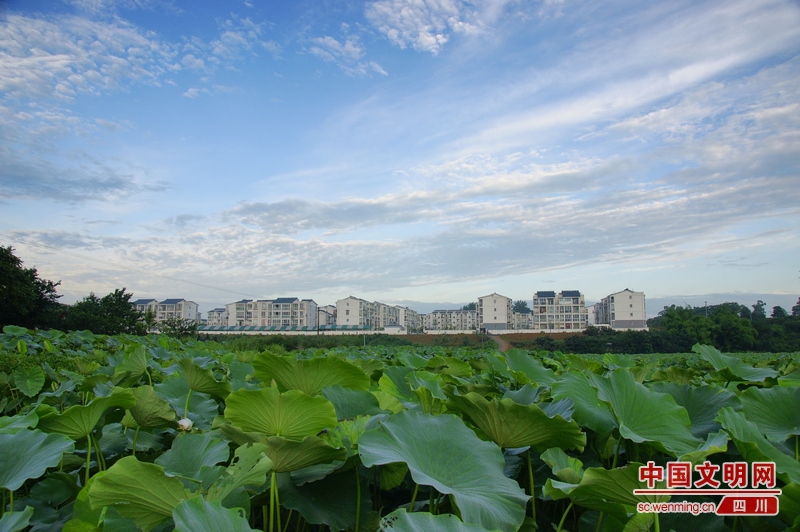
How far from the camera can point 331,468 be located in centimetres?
80

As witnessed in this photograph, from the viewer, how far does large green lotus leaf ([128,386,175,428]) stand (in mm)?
1031

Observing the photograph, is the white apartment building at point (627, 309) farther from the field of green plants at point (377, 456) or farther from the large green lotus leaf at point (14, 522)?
the large green lotus leaf at point (14, 522)

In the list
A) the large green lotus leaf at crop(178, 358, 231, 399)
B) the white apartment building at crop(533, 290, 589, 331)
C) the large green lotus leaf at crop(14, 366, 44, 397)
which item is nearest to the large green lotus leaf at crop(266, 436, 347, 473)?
the large green lotus leaf at crop(178, 358, 231, 399)

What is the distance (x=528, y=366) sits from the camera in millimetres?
1827

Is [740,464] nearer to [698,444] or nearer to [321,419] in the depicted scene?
[698,444]

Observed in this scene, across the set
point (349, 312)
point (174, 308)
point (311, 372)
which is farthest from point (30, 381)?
point (174, 308)

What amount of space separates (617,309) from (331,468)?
75.6 m

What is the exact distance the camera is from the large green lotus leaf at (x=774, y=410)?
0.98 meters

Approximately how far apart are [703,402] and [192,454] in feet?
3.67

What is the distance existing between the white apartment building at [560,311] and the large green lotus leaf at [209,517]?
8598 cm

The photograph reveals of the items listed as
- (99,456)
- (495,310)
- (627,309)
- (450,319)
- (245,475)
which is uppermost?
(627,309)

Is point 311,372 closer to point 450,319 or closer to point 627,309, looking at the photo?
point 627,309

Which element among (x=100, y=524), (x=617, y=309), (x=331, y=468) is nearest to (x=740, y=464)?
(x=331, y=468)

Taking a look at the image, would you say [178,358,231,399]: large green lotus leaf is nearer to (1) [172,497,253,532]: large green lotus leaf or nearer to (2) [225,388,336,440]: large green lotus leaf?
(2) [225,388,336,440]: large green lotus leaf
